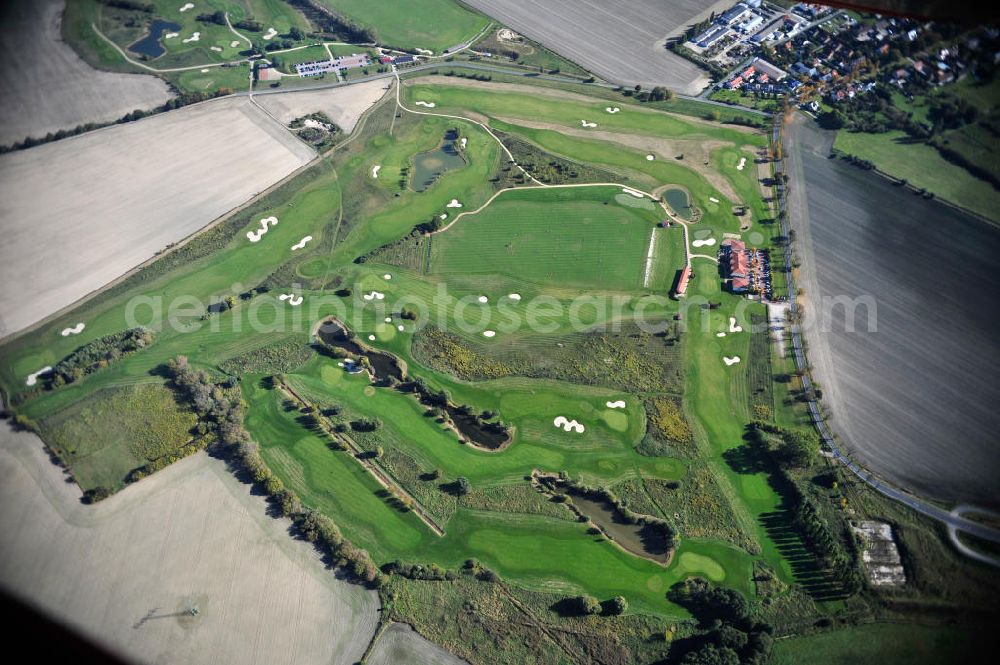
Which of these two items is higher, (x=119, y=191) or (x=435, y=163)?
(x=435, y=163)

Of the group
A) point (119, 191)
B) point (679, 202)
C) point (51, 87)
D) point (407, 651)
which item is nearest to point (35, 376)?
point (119, 191)

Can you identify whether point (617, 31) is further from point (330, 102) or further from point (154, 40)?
point (154, 40)

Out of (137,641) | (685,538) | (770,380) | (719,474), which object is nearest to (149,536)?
(137,641)

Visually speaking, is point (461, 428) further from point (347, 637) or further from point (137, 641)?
point (137, 641)

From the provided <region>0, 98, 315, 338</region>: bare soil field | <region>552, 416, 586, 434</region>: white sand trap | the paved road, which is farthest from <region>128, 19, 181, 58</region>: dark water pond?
the paved road

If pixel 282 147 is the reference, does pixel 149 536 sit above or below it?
below
